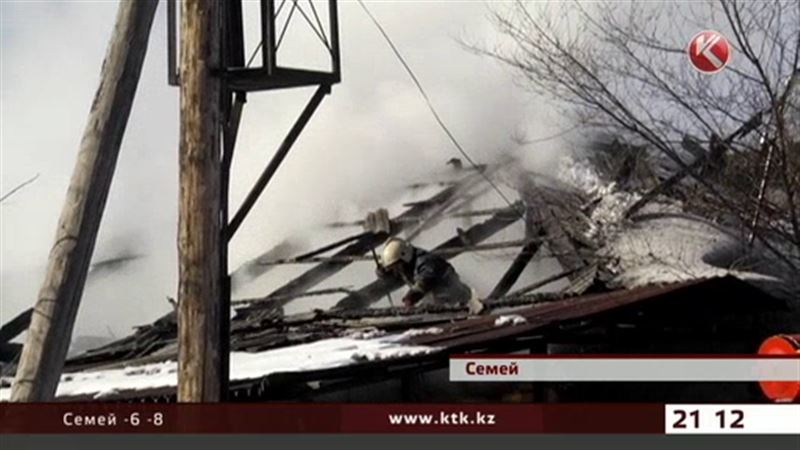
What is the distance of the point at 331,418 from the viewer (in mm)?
5047

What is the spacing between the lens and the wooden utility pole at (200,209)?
16.9 feet

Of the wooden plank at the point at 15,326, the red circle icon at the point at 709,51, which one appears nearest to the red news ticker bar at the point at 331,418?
the wooden plank at the point at 15,326

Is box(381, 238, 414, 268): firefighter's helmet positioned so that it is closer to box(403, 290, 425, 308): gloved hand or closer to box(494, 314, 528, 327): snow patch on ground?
box(403, 290, 425, 308): gloved hand

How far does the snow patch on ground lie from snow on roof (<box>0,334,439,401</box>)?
23 cm

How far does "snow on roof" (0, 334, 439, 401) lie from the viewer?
5.09m

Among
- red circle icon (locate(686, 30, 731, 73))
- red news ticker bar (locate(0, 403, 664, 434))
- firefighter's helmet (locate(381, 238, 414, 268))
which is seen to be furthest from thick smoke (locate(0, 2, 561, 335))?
red circle icon (locate(686, 30, 731, 73))

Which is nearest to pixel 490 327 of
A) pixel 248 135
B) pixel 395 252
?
pixel 395 252

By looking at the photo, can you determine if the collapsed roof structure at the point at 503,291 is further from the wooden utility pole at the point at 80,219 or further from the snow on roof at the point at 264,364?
the wooden utility pole at the point at 80,219

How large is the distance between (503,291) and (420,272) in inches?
11.2
